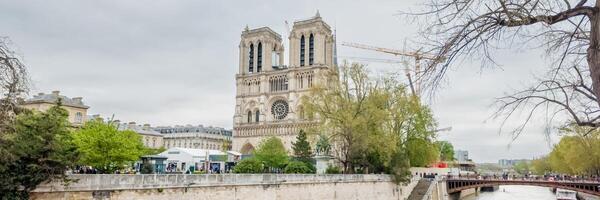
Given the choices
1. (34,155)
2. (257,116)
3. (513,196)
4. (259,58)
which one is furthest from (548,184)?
(259,58)

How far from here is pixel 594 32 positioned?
461cm

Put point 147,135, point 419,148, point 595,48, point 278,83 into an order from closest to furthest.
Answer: point 595,48 < point 419,148 < point 278,83 < point 147,135

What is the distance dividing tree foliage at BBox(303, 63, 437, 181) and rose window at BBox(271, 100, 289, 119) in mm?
43461

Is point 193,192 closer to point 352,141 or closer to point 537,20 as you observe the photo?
point 537,20

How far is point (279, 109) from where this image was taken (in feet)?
282

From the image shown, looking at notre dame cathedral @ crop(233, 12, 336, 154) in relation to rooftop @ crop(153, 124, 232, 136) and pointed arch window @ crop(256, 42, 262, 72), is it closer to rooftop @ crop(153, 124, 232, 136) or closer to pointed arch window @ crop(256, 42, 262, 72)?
pointed arch window @ crop(256, 42, 262, 72)

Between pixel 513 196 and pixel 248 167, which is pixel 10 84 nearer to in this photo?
pixel 248 167

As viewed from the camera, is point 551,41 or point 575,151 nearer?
point 551,41

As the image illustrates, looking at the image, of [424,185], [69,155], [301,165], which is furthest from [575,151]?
[69,155]

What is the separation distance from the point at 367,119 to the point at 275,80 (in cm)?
5288

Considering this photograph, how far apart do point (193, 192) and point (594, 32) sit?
15739 mm

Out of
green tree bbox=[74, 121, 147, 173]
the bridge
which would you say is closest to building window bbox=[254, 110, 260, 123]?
the bridge

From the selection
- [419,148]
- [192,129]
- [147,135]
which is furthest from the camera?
[192,129]

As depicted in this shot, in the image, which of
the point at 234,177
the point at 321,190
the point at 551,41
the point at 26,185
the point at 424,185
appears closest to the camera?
the point at 551,41
